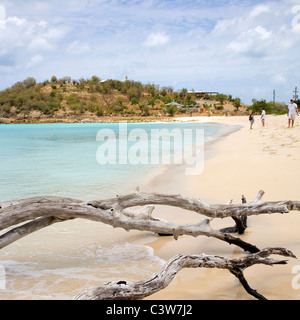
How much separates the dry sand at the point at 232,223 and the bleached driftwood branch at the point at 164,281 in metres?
0.28

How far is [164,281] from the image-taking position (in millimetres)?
2574

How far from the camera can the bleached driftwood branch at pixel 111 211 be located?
335cm

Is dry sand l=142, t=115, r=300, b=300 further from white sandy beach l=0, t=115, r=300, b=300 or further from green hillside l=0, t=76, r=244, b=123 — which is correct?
green hillside l=0, t=76, r=244, b=123

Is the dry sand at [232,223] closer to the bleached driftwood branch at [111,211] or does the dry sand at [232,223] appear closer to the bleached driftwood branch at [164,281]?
the bleached driftwood branch at [164,281]

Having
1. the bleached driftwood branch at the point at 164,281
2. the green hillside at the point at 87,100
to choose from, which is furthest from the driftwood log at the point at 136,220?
the green hillside at the point at 87,100

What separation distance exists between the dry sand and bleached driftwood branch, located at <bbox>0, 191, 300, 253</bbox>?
0.44 metres

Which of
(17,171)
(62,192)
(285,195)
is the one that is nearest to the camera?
(285,195)

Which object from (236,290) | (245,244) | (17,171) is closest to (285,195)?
(245,244)

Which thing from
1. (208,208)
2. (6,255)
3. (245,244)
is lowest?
(6,255)

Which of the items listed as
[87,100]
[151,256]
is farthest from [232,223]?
[87,100]

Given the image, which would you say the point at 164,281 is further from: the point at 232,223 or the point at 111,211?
the point at 232,223

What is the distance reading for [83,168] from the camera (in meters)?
11.7

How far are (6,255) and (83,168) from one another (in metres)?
7.46
